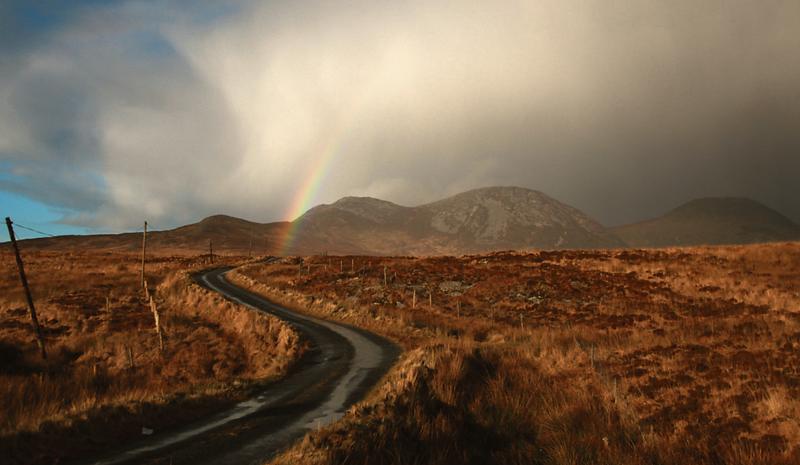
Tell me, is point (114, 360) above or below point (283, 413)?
below

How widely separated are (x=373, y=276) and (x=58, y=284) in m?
35.4

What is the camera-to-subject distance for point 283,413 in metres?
12.6

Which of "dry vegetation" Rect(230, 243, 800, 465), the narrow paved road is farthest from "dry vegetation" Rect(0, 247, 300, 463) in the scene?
"dry vegetation" Rect(230, 243, 800, 465)

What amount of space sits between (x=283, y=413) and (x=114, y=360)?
1964cm

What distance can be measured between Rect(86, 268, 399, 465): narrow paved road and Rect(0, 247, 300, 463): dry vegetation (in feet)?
2.93

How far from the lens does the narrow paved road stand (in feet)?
31.1

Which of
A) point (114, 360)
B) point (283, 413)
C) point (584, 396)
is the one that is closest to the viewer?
point (283, 413)

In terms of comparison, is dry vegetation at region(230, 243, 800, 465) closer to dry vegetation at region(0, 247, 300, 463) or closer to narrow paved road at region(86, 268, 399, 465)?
narrow paved road at region(86, 268, 399, 465)

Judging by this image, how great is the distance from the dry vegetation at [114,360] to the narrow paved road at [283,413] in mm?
894

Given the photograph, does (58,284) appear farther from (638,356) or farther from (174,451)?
(638,356)

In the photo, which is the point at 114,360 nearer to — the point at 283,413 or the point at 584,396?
the point at 283,413

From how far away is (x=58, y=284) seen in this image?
51.6 metres

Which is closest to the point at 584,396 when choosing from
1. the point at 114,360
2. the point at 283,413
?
the point at 283,413

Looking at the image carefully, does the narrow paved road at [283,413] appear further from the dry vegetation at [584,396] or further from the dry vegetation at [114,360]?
the dry vegetation at [584,396]
